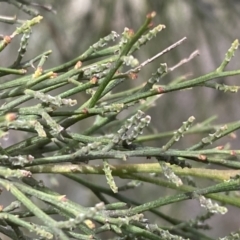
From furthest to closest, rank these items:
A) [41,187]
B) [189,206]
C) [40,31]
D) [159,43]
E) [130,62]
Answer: [189,206] < [40,31] < [159,43] < [41,187] < [130,62]

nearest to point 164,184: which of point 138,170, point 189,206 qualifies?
point 138,170

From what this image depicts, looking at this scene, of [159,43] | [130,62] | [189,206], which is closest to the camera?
[130,62]

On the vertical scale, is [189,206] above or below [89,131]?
above

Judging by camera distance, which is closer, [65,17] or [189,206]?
[65,17]

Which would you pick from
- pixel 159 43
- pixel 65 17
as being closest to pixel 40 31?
pixel 65 17

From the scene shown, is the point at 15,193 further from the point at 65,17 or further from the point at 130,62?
the point at 65,17

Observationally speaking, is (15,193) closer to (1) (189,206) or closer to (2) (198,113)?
(2) (198,113)

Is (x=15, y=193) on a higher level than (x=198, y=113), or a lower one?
lower

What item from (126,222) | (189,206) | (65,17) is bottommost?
(126,222)

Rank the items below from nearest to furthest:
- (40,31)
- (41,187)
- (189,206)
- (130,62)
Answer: (130,62), (41,187), (40,31), (189,206)
